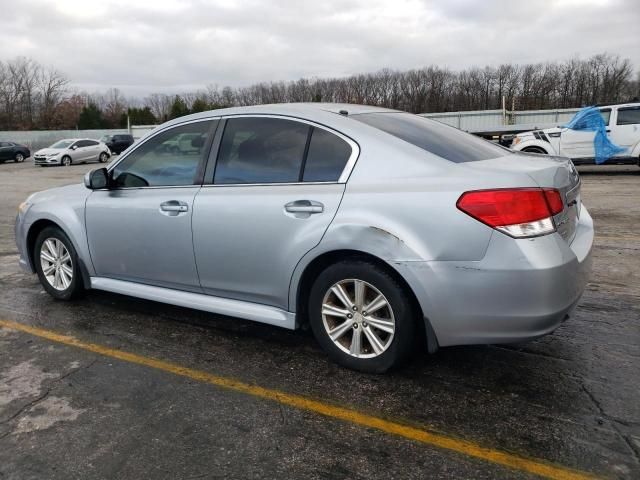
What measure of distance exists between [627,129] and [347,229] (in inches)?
559

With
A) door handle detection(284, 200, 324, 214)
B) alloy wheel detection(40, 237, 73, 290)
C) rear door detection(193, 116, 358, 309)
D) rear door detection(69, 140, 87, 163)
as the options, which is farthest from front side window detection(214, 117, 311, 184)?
rear door detection(69, 140, 87, 163)

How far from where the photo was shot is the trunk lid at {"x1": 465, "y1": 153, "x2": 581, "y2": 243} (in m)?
3.03

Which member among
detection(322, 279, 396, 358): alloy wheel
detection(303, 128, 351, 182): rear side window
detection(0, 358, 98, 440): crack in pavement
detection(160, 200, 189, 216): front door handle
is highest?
detection(303, 128, 351, 182): rear side window

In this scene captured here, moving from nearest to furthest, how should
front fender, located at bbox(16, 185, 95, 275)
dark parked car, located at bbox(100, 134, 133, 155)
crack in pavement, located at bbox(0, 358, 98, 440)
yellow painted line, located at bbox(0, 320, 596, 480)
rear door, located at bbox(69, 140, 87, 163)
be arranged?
yellow painted line, located at bbox(0, 320, 596, 480) < crack in pavement, located at bbox(0, 358, 98, 440) < front fender, located at bbox(16, 185, 95, 275) < rear door, located at bbox(69, 140, 87, 163) < dark parked car, located at bbox(100, 134, 133, 155)

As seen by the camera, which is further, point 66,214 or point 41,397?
point 66,214

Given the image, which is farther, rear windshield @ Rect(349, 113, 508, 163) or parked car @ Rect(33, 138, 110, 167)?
parked car @ Rect(33, 138, 110, 167)

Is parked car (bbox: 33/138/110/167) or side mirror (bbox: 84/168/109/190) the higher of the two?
side mirror (bbox: 84/168/109/190)

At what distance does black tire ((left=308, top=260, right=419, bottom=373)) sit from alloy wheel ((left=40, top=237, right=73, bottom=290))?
2564mm

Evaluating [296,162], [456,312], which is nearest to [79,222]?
[296,162]

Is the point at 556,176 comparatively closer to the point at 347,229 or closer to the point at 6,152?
the point at 347,229

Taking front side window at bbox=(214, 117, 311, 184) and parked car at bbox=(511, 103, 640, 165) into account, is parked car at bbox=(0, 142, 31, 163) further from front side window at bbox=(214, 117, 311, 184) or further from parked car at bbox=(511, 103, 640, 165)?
front side window at bbox=(214, 117, 311, 184)

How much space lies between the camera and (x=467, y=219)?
113 inches

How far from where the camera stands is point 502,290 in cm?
283

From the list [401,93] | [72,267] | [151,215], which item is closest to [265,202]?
[151,215]
